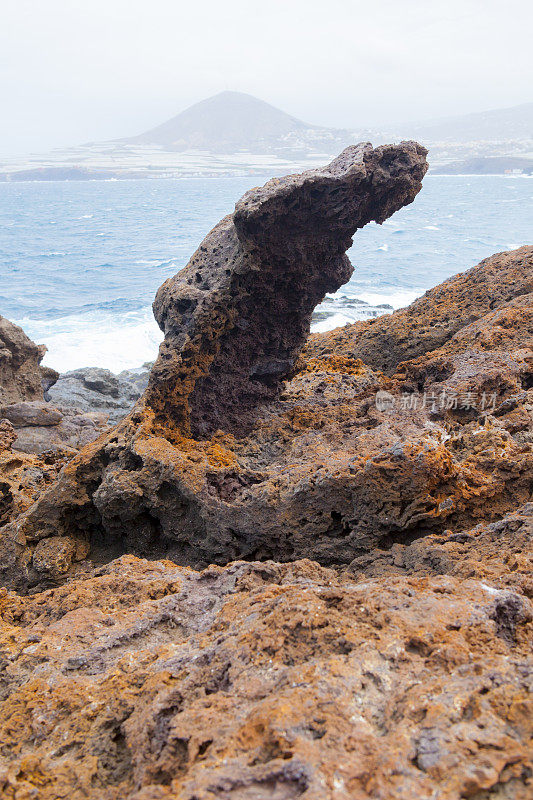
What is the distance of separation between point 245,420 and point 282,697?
14.4 ft

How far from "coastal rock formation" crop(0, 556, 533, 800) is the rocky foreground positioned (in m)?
0.01

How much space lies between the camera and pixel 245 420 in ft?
21.2

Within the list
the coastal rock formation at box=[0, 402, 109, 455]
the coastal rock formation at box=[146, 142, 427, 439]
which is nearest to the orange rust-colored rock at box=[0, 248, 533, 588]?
the coastal rock formation at box=[146, 142, 427, 439]

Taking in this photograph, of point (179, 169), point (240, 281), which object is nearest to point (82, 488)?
point (240, 281)

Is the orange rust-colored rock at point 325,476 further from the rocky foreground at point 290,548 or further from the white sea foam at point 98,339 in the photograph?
the white sea foam at point 98,339

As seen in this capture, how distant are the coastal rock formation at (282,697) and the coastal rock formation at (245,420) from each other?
114 cm

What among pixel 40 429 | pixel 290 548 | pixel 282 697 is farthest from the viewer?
pixel 40 429

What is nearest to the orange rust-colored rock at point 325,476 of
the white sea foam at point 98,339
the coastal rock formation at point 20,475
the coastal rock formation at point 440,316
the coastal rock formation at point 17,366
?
the coastal rock formation at point 20,475

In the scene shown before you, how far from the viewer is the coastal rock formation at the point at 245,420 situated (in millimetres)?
4625

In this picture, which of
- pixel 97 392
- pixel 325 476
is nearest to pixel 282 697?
pixel 325 476

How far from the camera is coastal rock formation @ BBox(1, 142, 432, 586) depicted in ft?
15.2

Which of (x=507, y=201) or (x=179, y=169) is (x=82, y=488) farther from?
(x=179, y=169)

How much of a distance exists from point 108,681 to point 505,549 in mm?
2486

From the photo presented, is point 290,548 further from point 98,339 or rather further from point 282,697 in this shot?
point 98,339
